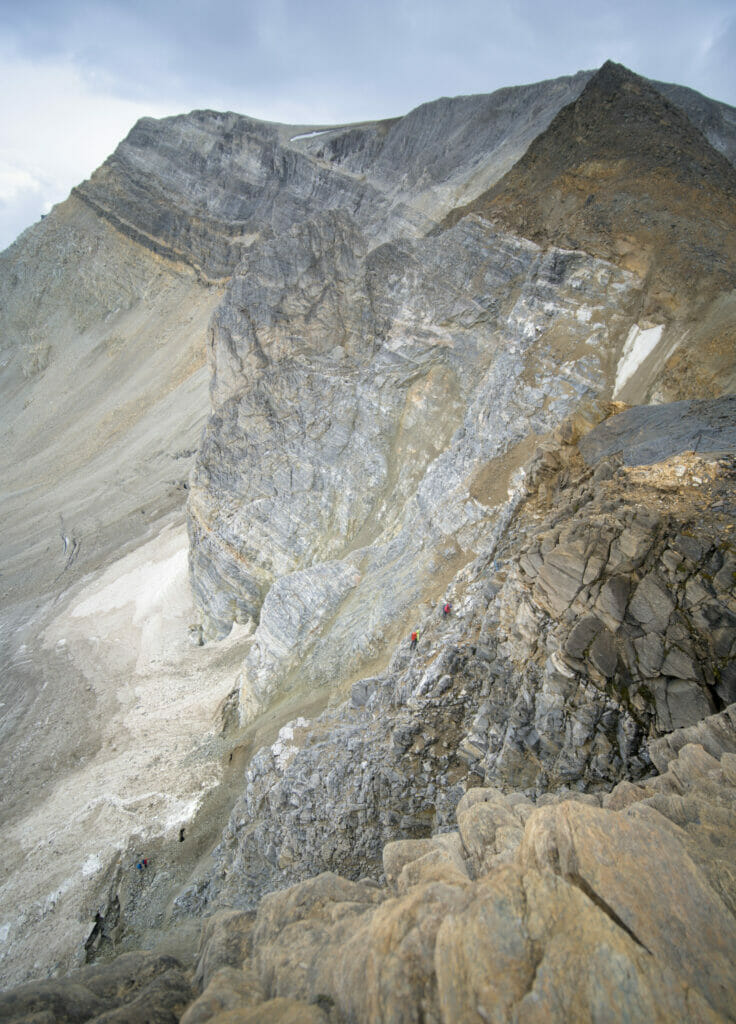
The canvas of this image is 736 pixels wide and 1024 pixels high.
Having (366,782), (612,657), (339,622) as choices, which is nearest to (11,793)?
(339,622)

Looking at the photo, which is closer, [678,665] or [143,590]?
[678,665]

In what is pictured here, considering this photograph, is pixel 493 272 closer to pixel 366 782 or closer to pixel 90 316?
pixel 366 782

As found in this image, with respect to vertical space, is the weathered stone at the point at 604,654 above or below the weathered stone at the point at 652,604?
below

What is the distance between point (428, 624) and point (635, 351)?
46.5 feet

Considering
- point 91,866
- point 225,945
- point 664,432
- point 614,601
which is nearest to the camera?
point 225,945

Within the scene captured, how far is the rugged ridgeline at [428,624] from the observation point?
5.96m

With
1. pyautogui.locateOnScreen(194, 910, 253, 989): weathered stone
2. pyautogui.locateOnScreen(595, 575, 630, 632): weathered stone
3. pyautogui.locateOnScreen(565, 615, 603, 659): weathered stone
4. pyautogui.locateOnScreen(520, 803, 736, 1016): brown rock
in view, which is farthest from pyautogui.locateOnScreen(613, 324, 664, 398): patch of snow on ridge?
pyautogui.locateOnScreen(194, 910, 253, 989): weathered stone

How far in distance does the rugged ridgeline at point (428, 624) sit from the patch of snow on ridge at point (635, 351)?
0.49 ft

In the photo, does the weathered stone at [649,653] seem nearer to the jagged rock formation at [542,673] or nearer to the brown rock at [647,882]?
the jagged rock formation at [542,673]

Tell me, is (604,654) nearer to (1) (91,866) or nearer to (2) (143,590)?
(1) (91,866)

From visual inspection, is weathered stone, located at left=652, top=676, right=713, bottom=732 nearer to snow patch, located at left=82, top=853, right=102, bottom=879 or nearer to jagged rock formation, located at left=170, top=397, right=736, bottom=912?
jagged rock formation, located at left=170, top=397, right=736, bottom=912

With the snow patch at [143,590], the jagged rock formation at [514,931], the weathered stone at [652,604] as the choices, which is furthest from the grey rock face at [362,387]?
the jagged rock formation at [514,931]

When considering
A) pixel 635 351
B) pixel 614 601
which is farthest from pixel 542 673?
pixel 635 351

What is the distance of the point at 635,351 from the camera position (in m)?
19.8
